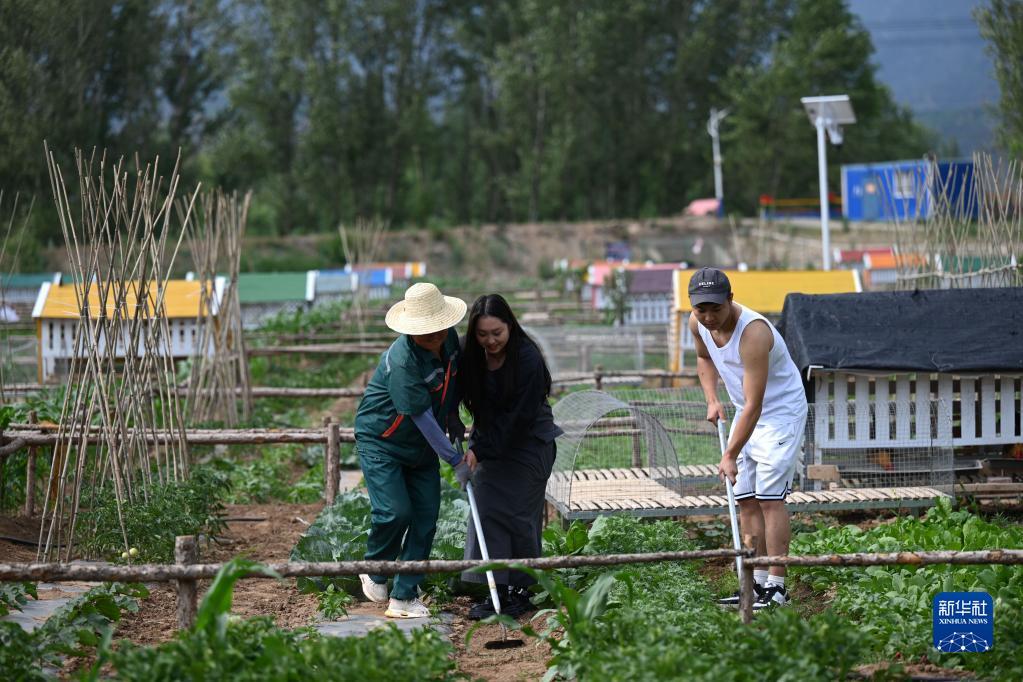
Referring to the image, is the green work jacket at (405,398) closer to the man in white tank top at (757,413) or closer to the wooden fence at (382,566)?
the wooden fence at (382,566)

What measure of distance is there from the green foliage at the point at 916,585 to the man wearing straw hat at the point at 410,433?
174 cm

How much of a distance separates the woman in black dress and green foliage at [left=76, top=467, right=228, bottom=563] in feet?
5.17

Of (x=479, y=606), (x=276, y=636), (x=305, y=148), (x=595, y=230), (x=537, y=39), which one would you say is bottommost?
(x=479, y=606)

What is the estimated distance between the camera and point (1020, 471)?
734cm

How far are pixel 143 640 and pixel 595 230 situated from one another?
133 ft

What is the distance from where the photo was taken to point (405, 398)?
5.08 metres

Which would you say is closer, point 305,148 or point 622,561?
point 622,561

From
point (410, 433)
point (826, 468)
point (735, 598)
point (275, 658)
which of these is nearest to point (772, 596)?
point (735, 598)

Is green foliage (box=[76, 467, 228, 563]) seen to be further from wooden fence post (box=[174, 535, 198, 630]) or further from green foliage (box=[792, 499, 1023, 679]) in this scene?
green foliage (box=[792, 499, 1023, 679])

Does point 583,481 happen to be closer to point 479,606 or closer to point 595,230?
point 479,606

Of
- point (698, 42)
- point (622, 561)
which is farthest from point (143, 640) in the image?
point (698, 42)

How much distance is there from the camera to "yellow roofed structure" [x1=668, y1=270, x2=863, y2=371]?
13.2 meters

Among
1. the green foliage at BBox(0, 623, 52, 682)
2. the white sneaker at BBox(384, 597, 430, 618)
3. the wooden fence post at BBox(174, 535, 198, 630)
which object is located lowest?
the white sneaker at BBox(384, 597, 430, 618)

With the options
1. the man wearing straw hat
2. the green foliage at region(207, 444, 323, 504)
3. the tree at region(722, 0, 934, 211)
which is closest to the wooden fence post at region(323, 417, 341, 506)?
the green foliage at region(207, 444, 323, 504)
